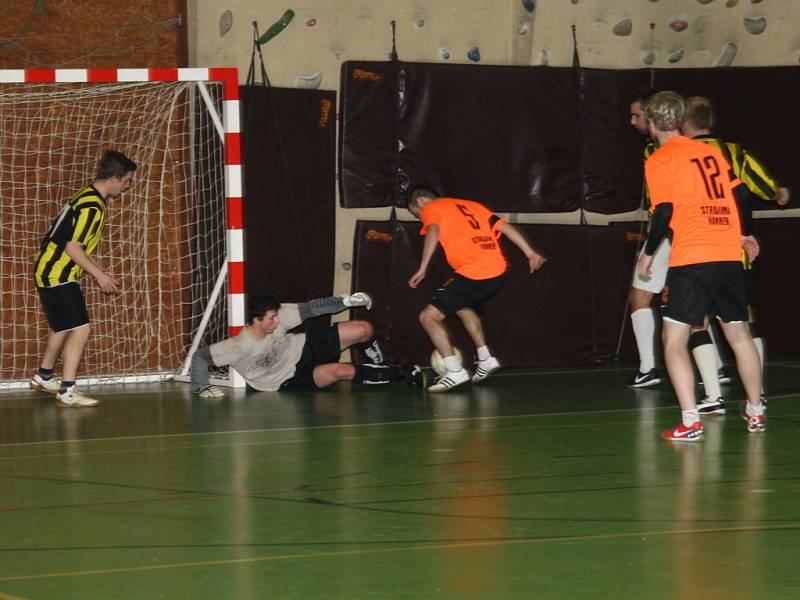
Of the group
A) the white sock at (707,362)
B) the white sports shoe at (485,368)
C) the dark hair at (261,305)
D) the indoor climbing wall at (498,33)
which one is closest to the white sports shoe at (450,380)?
the white sports shoe at (485,368)

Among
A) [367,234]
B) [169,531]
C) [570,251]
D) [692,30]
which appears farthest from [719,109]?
[169,531]

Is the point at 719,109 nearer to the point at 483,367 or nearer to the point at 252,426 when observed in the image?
the point at 483,367

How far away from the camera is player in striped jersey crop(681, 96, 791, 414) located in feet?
25.0

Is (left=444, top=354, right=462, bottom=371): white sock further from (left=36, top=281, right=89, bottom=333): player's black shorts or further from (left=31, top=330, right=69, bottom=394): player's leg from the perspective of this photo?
(left=31, top=330, right=69, bottom=394): player's leg

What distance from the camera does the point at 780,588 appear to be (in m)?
3.95

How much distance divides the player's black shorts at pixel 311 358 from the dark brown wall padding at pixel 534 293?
146 cm

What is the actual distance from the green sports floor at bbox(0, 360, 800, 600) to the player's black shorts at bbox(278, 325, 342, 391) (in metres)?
0.76

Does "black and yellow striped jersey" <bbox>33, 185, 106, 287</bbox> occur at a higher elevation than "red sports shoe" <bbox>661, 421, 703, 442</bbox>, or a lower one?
higher

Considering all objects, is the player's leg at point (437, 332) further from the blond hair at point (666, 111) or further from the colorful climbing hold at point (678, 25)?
the colorful climbing hold at point (678, 25)

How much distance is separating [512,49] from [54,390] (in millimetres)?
5491

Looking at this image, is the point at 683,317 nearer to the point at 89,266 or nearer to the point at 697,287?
the point at 697,287

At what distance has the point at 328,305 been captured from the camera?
983cm

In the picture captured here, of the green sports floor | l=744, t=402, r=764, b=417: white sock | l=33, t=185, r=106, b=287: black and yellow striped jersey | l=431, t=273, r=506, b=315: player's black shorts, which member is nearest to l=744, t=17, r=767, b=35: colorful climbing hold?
l=431, t=273, r=506, b=315: player's black shorts

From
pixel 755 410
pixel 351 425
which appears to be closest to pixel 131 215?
pixel 351 425
